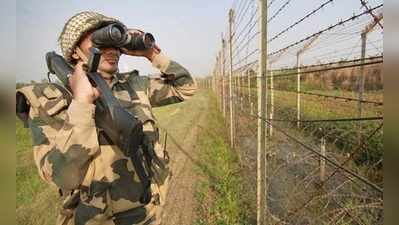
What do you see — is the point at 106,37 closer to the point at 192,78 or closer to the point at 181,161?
the point at 192,78

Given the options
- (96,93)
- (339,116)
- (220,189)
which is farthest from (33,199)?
(339,116)

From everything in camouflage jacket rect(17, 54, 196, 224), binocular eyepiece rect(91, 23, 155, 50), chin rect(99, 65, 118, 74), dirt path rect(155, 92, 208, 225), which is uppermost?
binocular eyepiece rect(91, 23, 155, 50)

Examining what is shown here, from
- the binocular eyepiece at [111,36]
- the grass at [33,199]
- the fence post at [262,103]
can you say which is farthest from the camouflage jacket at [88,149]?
the grass at [33,199]

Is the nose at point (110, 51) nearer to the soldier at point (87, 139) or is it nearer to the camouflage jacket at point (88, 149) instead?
the soldier at point (87, 139)

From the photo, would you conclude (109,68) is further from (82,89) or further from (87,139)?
(87,139)

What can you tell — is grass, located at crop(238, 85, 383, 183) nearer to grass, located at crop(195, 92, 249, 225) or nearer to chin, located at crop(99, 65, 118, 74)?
grass, located at crop(195, 92, 249, 225)

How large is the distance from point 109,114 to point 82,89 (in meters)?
0.14

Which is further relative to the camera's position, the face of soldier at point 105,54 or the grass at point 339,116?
the grass at point 339,116

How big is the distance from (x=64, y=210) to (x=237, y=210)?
2296mm

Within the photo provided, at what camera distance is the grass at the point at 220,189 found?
3506 mm

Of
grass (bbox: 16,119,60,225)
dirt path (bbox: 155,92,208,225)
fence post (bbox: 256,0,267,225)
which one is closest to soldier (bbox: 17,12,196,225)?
fence post (bbox: 256,0,267,225)

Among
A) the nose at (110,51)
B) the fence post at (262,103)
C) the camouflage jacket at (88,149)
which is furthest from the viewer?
the fence post at (262,103)

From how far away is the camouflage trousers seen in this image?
5.07 ft
